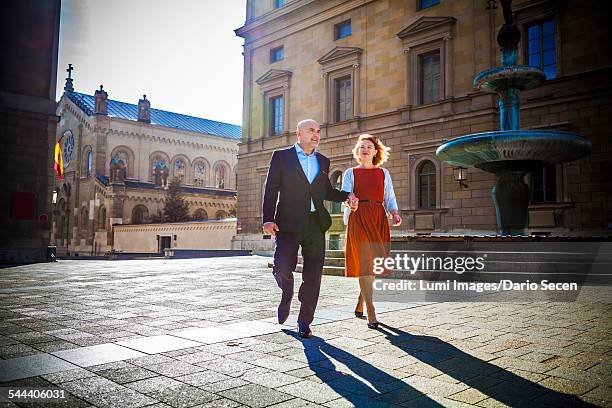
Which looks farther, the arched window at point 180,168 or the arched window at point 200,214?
the arched window at point 180,168

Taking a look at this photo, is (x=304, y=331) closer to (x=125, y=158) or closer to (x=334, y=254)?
(x=334, y=254)

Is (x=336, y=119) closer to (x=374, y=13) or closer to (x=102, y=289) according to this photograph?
(x=374, y=13)

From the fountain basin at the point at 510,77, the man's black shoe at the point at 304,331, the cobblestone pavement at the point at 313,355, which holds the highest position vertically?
the fountain basin at the point at 510,77

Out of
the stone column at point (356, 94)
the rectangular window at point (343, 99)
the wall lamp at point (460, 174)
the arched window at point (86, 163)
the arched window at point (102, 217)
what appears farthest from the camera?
the arched window at point (86, 163)

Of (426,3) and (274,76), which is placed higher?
(426,3)

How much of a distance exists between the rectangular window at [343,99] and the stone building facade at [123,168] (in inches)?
1015

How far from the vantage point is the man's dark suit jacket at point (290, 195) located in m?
4.71

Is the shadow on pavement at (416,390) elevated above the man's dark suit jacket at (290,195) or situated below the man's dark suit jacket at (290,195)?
below

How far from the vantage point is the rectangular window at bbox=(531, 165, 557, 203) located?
1850 cm

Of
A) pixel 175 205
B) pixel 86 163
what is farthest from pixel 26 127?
pixel 86 163

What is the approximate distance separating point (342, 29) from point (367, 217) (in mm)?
23629

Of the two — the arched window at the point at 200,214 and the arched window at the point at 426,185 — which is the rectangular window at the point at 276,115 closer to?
the arched window at the point at 426,185

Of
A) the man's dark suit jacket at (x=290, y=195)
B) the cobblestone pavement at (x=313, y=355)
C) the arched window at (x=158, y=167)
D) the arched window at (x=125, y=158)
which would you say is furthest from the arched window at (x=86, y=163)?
the man's dark suit jacket at (x=290, y=195)

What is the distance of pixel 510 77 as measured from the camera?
1263 centimetres
